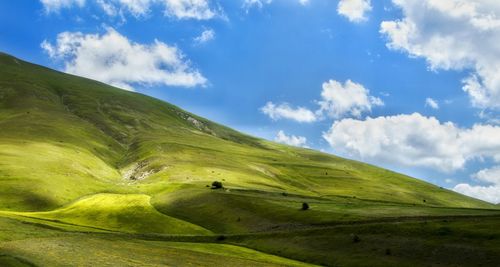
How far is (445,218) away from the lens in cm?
7619

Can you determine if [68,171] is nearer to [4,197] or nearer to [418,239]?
[4,197]

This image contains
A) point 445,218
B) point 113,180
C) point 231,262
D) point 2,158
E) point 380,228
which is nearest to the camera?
point 231,262

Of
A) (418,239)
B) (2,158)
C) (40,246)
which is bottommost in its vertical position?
(40,246)

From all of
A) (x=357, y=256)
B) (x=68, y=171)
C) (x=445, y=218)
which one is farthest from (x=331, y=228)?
(x=68, y=171)

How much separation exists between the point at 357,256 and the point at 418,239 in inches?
342

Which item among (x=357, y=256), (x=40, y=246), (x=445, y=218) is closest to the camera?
(x=40, y=246)

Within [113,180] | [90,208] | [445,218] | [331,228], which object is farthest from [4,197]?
[445,218]

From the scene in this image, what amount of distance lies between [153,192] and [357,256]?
3168 inches

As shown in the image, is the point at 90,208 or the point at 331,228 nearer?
the point at 331,228

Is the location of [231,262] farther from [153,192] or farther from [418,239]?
[153,192]

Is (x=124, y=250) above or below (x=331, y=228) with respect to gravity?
below

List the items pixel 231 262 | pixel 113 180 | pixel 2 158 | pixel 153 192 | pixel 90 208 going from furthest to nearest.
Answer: pixel 113 180 → pixel 2 158 → pixel 153 192 → pixel 90 208 → pixel 231 262

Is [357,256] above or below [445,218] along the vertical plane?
below

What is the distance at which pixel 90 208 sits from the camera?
108m
